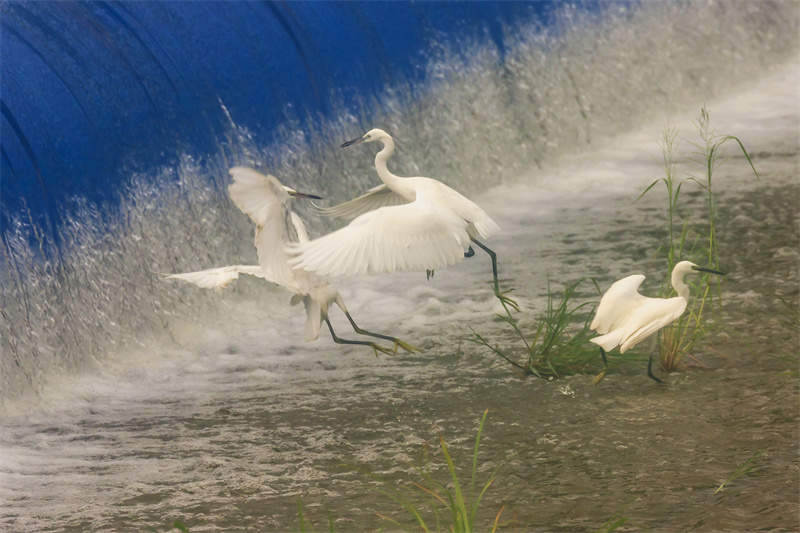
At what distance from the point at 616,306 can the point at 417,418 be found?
1.00 meters

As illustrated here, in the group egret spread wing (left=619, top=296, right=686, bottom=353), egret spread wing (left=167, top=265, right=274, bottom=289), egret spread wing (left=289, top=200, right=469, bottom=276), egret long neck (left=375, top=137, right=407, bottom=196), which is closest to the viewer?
egret spread wing (left=289, top=200, right=469, bottom=276)

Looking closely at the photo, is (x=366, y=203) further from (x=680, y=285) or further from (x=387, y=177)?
(x=680, y=285)

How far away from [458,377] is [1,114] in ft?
10.1

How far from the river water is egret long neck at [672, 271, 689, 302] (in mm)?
432

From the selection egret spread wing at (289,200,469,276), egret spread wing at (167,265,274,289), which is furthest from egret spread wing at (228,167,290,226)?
egret spread wing at (167,265,274,289)

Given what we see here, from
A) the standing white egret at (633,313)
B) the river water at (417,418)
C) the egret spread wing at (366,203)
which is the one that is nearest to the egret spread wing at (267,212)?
the egret spread wing at (366,203)

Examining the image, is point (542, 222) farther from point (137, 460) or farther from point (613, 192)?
point (137, 460)

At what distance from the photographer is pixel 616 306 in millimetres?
→ 4348

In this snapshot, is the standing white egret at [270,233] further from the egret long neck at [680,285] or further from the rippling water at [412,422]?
the egret long neck at [680,285]

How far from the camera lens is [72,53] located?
6344mm

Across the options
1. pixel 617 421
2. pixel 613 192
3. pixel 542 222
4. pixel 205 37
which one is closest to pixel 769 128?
pixel 613 192

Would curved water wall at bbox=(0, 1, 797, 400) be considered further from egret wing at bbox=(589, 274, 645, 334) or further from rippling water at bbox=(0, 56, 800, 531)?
egret wing at bbox=(589, 274, 645, 334)

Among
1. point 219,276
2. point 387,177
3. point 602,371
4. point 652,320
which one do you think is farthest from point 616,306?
point 219,276

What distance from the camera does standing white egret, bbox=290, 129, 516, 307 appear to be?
346 cm
